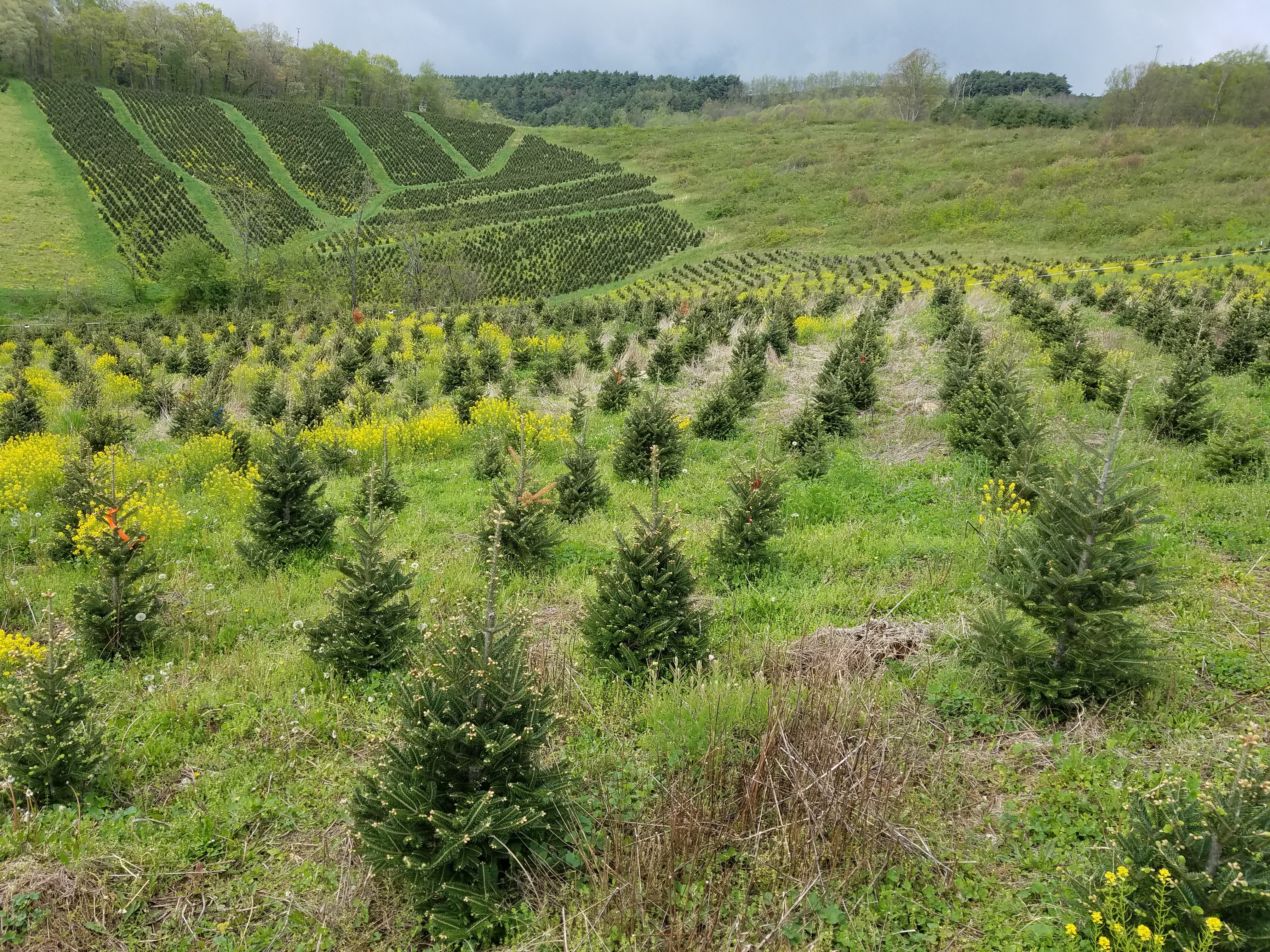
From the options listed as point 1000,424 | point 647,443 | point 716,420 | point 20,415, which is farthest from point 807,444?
point 20,415

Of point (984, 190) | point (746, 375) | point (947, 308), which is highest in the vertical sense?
point (984, 190)

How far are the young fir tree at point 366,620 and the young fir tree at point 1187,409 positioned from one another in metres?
10.3

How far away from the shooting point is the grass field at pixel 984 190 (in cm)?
4488

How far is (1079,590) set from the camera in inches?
166

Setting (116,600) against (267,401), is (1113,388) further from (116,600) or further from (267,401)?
(267,401)

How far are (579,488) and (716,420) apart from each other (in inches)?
151

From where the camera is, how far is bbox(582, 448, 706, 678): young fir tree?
5203mm

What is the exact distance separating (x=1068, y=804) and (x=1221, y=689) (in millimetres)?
1737

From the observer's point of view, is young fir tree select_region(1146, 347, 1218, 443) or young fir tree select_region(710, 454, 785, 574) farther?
young fir tree select_region(1146, 347, 1218, 443)

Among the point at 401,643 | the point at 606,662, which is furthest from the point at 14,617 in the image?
the point at 606,662

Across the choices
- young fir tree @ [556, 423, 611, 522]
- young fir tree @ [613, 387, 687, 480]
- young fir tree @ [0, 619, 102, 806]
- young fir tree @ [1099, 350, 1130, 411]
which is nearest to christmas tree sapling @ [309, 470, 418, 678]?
young fir tree @ [0, 619, 102, 806]

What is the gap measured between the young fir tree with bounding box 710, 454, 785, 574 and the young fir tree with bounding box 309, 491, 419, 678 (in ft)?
10.4

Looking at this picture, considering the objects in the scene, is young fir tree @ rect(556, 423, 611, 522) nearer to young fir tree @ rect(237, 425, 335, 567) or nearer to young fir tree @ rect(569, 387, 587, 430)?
young fir tree @ rect(237, 425, 335, 567)

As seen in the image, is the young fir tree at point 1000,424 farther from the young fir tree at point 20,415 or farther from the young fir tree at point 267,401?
the young fir tree at point 20,415
